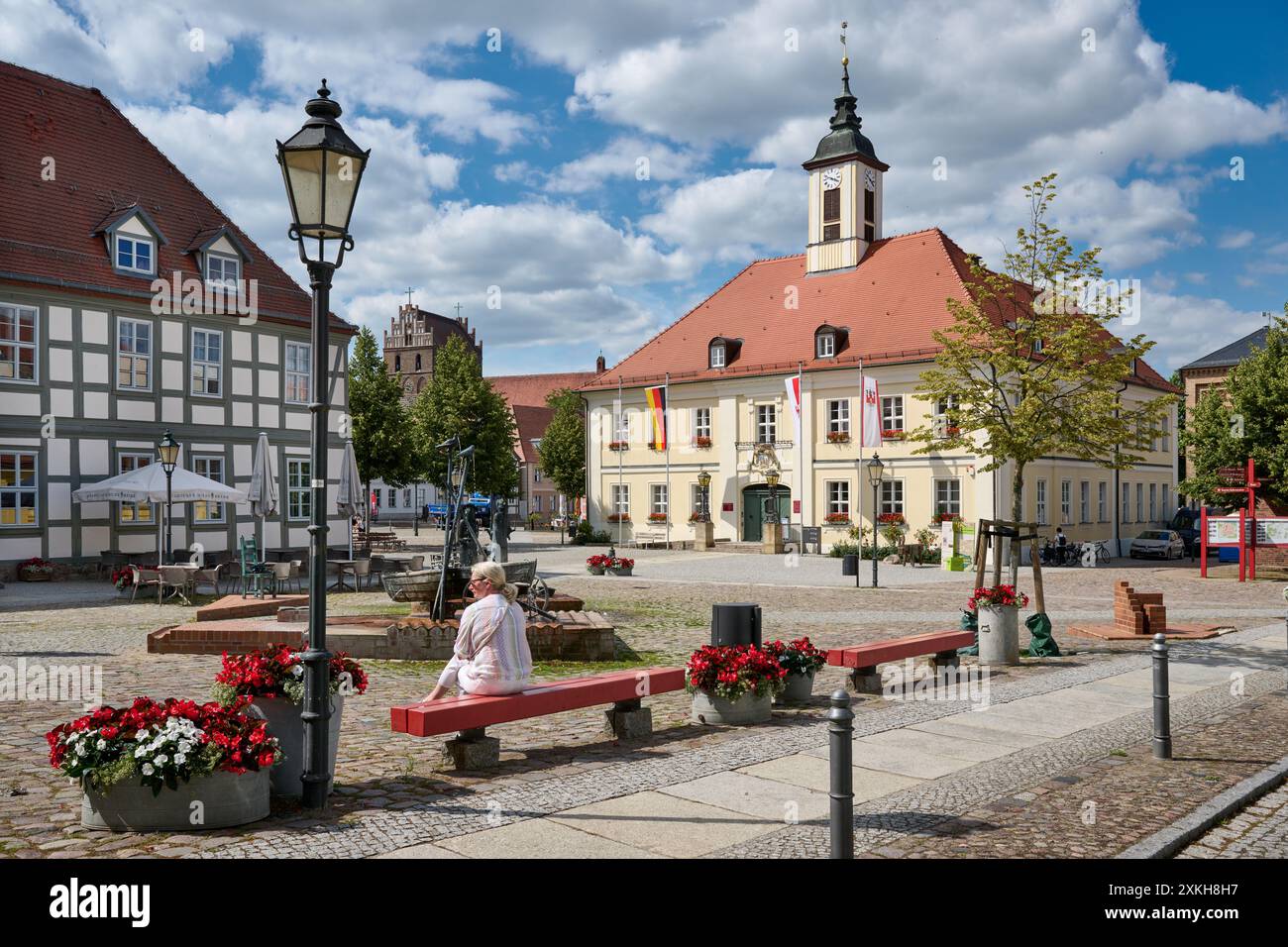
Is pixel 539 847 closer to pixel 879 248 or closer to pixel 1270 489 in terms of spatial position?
pixel 1270 489

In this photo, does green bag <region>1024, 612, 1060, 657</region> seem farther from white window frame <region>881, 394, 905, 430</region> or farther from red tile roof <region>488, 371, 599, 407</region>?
red tile roof <region>488, 371, 599, 407</region>

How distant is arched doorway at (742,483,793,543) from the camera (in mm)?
41188

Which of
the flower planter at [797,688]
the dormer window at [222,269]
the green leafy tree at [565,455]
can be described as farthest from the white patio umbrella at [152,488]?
the green leafy tree at [565,455]

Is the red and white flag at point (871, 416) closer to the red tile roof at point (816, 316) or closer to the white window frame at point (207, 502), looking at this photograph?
the red tile roof at point (816, 316)

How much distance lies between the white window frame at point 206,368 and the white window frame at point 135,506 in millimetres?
2287

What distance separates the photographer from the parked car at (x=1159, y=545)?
39.4 meters

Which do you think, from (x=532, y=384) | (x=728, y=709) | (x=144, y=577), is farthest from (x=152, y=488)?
(x=532, y=384)

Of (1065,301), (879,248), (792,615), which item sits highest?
(879,248)

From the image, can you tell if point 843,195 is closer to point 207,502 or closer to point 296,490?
point 296,490

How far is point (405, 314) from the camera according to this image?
8938 centimetres

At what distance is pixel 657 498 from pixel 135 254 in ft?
78.4

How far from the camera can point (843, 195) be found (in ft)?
142
